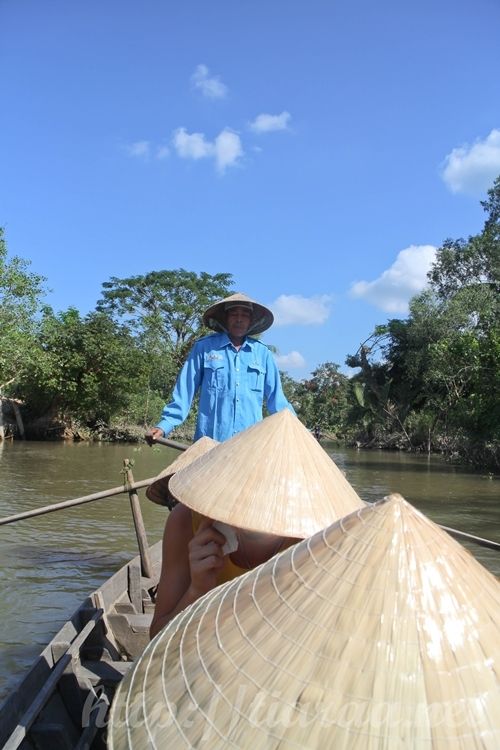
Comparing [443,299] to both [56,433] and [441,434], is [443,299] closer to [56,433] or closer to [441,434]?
[441,434]

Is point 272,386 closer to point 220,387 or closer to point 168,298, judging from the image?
point 220,387

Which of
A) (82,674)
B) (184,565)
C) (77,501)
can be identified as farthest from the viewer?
(77,501)

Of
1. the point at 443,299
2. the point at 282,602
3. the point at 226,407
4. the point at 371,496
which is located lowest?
the point at 371,496

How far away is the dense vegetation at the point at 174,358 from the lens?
788 inches

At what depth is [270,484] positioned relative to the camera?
1.61 metres

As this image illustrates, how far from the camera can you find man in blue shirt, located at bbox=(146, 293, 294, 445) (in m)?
3.49

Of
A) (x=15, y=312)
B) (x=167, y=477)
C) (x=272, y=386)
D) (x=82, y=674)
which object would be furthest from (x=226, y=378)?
(x=15, y=312)

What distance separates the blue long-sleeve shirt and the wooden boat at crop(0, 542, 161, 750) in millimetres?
1055

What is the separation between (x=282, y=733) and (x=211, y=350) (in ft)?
9.07

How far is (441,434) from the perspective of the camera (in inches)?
954

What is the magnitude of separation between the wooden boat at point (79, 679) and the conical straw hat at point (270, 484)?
598 millimetres

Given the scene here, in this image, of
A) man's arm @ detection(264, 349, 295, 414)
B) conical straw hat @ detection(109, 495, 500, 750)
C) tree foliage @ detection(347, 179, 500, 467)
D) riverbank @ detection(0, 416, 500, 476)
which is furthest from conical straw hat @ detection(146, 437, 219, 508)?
riverbank @ detection(0, 416, 500, 476)

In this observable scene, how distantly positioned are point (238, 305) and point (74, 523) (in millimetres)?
6406

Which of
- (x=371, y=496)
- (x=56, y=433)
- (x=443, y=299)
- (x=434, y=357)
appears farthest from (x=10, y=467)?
(x=443, y=299)
